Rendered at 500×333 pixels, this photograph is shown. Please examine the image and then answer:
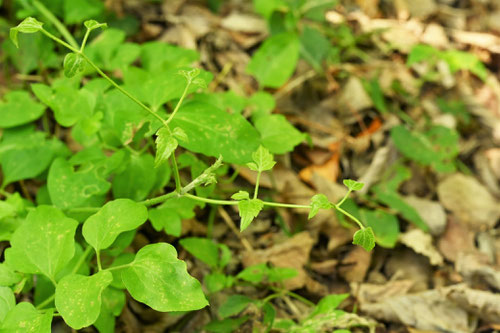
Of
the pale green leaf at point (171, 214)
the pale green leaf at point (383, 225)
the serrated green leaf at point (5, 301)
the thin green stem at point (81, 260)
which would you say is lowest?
the pale green leaf at point (383, 225)

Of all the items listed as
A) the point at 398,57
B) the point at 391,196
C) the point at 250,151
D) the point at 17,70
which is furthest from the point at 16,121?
the point at 398,57

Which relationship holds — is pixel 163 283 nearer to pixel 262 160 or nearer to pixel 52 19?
pixel 262 160

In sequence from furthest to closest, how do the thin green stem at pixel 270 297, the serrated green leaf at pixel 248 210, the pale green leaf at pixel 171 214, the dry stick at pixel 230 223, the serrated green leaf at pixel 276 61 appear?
the serrated green leaf at pixel 276 61 < the dry stick at pixel 230 223 < the thin green stem at pixel 270 297 < the pale green leaf at pixel 171 214 < the serrated green leaf at pixel 248 210

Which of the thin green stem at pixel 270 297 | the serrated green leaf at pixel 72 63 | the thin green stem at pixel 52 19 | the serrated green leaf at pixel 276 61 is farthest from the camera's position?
the serrated green leaf at pixel 276 61

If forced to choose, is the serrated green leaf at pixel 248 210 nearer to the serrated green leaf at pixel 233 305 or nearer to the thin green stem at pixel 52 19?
the serrated green leaf at pixel 233 305

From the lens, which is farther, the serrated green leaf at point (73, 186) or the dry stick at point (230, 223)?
the dry stick at point (230, 223)

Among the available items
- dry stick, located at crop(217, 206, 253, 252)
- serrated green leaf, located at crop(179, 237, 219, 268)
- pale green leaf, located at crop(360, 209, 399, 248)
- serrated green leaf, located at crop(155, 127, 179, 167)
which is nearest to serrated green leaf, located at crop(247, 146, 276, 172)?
A: serrated green leaf, located at crop(155, 127, 179, 167)

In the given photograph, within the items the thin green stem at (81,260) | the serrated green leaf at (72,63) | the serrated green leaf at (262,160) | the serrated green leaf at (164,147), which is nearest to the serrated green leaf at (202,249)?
the thin green stem at (81,260)
